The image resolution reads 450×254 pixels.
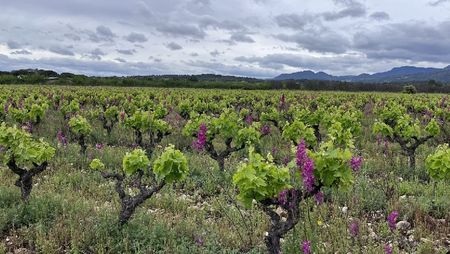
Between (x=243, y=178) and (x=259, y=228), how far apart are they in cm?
186

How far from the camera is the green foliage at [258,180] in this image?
5215mm

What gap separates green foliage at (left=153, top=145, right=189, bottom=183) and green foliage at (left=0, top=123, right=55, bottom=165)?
7.89 ft

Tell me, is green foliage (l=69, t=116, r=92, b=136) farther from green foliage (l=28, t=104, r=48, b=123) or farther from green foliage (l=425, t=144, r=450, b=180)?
green foliage (l=425, t=144, r=450, b=180)

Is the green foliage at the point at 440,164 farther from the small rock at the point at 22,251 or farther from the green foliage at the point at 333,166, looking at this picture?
the small rock at the point at 22,251

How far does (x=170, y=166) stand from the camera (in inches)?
256

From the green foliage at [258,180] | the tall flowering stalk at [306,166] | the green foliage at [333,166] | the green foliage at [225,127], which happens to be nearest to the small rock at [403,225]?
the green foliage at [333,166]

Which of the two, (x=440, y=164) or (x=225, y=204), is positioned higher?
(x=440, y=164)

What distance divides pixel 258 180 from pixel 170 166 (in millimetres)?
1835

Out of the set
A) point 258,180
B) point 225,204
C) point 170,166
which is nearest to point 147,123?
point 225,204

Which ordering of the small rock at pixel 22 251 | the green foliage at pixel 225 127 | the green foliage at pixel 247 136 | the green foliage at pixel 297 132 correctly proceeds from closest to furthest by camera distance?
1. the small rock at pixel 22 251
2. the green foliage at pixel 247 136
3. the green foliage at pixel 225 127
4. the green foliage at pixel 297 132

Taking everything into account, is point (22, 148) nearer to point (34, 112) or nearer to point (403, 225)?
point (403, 225)

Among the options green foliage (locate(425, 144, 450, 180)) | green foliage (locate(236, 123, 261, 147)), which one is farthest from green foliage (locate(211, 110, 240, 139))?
green foliage (locate(425, 144, 450, 180))

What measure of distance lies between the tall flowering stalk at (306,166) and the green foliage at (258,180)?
21 centimetres

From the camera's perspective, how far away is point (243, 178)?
531 cm
